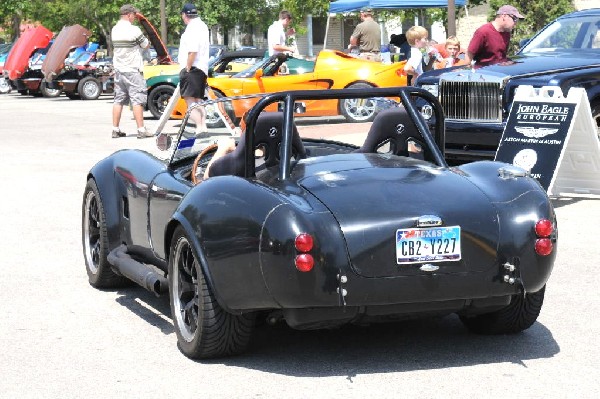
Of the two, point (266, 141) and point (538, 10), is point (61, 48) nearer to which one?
point (538, 10)

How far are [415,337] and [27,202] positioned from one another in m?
6.66

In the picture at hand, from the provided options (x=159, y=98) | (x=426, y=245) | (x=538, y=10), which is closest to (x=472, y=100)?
(x=426, y=245)

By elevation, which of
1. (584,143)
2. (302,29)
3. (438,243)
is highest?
(438,243)

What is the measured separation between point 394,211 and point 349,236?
258mm

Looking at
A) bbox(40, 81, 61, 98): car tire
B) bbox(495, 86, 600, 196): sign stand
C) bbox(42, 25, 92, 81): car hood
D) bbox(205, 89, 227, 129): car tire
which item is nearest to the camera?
bbox(205, 89, 227, 129): car tire

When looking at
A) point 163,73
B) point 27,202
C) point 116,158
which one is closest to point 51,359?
point 116,158

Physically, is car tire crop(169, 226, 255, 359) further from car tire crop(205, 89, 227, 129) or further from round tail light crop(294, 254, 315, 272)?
car tire crop(205, 89, 227, 129)

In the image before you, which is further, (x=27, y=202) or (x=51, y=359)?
(x=27, y=202)

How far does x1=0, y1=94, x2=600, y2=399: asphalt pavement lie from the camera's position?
17.9ft

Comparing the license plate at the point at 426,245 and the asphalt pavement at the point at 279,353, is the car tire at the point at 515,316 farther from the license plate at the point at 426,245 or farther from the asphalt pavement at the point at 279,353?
the license plate at the point at 426,245

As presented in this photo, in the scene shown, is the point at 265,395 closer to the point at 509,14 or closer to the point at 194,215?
the point at 194,215

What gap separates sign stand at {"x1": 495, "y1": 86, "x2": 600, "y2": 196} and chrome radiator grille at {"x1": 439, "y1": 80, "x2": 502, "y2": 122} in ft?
1.93

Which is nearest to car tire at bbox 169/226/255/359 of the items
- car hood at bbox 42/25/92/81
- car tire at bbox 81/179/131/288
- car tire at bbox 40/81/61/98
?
car tire at bbox 81/179/131/288

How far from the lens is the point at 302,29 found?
57.0 metres
